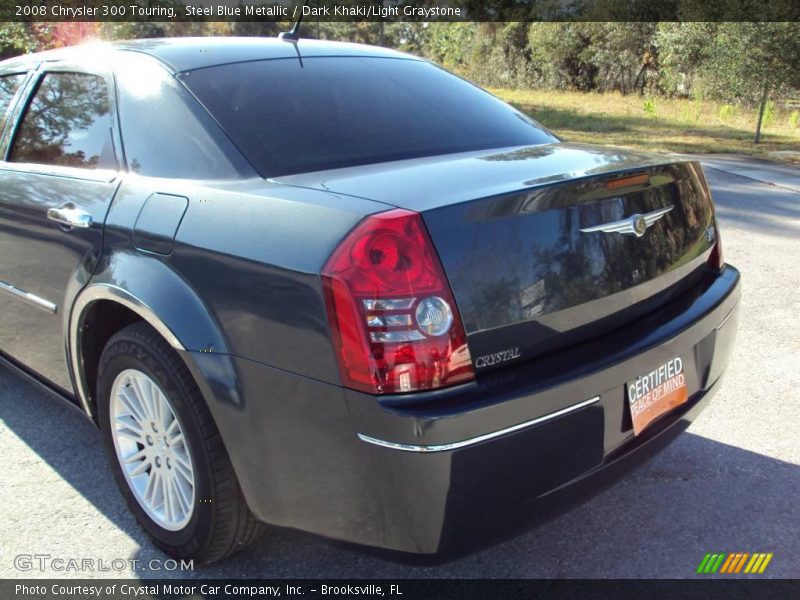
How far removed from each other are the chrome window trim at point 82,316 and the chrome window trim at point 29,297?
0.18 metres

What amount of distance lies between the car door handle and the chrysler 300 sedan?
0.4 inches

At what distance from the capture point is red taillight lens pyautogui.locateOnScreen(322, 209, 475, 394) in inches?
68.0

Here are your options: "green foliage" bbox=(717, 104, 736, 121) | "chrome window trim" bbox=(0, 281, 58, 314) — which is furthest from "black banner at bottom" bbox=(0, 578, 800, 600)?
"green foliage" bbox=(717, 104, 736, 121)

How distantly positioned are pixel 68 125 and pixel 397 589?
211cm

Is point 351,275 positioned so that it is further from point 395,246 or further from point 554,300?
point 554,300

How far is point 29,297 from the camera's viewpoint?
2.88 meters

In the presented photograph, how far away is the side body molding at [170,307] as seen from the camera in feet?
6.52

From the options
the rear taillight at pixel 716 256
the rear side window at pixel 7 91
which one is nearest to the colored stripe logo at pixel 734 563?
the rear taillight at pixel 716 256

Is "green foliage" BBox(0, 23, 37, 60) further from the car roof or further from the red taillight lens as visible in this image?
the red taillight lens

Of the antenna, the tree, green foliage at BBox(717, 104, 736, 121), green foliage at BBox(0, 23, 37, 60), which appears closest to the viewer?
the antenna

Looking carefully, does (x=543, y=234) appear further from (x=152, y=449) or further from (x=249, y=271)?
(x=152, y=449)

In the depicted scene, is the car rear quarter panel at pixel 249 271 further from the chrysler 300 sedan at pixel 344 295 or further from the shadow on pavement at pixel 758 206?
the shadow on pavement at pixel 758 206

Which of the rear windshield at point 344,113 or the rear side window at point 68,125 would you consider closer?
the rear windshield at point 344,113

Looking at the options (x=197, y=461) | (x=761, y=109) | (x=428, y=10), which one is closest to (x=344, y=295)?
(x=197, y=461)
